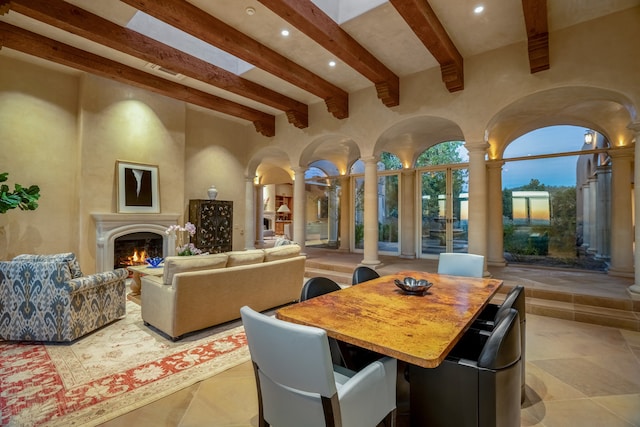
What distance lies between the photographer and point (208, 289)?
330 cm

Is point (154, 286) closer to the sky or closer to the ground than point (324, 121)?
closer to the ground

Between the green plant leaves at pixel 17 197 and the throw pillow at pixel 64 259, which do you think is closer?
the throw pillow at pixel 64 259

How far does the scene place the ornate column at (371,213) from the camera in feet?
20.0

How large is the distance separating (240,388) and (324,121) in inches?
221

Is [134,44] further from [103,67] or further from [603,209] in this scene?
[603,209]

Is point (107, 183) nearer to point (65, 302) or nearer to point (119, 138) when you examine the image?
point (119, 138)

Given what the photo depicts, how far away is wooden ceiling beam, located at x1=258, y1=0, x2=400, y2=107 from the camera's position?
3.49m

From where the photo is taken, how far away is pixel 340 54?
172 inches

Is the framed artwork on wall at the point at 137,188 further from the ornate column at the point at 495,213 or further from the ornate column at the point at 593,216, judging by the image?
the ornate column at the point at 593,216

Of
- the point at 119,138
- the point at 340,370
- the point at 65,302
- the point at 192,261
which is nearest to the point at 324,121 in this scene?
the point at 119,138

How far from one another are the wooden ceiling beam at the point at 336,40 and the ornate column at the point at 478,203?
1706 mm

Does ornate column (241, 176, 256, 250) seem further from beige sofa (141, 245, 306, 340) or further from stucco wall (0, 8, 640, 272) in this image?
beige sofa (141, 245, 306, 340)

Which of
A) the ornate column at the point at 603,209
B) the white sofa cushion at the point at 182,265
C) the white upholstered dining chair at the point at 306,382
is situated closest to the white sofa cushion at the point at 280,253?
the white sofa cushion at the point at 182,265

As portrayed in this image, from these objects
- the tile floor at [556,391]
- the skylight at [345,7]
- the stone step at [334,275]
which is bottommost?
the tile floor at [556,391]
